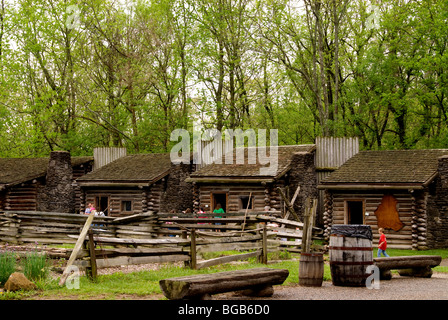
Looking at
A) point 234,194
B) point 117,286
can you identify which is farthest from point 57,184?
point 117,286

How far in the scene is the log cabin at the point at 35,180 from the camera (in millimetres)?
31484

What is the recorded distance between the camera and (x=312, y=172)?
28.9m

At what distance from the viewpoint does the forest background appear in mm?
38688

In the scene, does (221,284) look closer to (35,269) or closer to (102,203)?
(35,269)

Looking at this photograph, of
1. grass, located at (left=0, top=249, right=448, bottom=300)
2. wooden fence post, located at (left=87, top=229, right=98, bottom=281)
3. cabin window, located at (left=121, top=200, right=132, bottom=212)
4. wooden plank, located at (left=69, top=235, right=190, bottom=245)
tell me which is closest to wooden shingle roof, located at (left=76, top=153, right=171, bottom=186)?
cabin window, located at (left=121, top=200, right=132, bottom=212)

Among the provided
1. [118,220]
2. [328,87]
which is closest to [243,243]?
[118,220]

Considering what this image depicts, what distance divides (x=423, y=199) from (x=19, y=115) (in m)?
35.1

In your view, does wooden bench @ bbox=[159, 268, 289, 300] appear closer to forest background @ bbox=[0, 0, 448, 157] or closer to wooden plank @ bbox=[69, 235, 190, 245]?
wooden plank @ bbox=[69, 235, 190, 245]

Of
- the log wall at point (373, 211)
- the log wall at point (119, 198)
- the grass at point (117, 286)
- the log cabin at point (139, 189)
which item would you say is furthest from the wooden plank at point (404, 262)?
the log wall at point (119, 198)

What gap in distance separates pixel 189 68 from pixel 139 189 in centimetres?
1324

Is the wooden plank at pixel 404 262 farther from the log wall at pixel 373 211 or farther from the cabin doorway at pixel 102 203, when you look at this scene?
the cabin doorway at pixel 102 203

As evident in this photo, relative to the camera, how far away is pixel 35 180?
106 feet

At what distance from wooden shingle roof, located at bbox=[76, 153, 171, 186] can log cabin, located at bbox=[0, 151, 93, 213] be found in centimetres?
187
